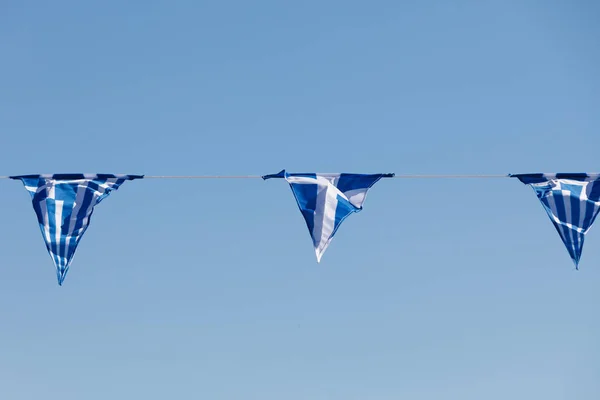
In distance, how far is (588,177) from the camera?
78.0 feet

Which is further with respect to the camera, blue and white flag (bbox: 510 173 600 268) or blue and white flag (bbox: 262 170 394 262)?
blue and white flag (bbox: 510 173 600 268)

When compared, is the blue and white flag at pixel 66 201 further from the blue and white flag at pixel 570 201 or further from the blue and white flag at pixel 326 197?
the blue and white flag at pixel 570 201

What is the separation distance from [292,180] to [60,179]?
5.16 m

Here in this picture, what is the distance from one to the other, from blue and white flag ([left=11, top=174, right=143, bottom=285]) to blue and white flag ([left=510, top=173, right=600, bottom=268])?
9.27 m

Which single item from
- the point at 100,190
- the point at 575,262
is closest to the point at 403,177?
the point at 575,262

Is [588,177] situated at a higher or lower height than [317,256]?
higher

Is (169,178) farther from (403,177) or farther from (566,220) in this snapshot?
(566,220)

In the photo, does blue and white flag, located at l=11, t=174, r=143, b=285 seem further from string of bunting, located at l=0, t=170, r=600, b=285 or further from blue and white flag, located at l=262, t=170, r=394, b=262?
blue and white flag, located at l=262, t=170, r=394, b=262

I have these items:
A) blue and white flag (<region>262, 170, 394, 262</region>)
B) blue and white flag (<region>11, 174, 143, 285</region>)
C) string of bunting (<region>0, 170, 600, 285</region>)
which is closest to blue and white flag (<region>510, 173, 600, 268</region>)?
string of bunting (<region>0, 170, 600, 285</region>)

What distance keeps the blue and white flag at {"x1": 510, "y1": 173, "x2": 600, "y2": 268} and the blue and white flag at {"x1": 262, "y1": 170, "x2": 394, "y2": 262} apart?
11.8ft

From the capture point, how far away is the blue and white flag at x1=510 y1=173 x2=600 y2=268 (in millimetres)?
23484

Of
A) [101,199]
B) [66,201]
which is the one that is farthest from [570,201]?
[66,201]

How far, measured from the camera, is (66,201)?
22.9 m

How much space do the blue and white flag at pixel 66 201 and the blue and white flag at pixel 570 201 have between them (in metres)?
9.27
